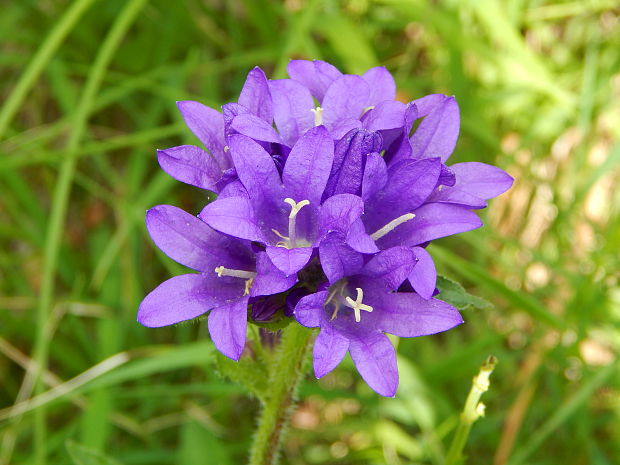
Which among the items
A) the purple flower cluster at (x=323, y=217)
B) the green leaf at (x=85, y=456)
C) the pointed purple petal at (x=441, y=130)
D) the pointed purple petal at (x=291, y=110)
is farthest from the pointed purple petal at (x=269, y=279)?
the green leaf at (x=85, y=456)

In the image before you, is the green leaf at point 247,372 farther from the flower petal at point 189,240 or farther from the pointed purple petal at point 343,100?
the pointed purple petal at point 343,100

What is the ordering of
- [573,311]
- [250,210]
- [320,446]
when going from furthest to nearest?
1. [320,446]
2. [573,311]
3. [250,210]

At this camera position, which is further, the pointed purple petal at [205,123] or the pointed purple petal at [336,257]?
the pointed purple petal at [205,123]

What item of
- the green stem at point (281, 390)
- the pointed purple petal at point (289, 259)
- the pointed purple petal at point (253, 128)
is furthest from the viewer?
the green stem at point (281, 390)

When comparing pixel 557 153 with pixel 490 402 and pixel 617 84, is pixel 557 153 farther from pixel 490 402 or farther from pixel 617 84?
pixel 490 402

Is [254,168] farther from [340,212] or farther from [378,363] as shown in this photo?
[378,363]

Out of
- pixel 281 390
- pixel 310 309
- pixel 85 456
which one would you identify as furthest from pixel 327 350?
pixel 85 456

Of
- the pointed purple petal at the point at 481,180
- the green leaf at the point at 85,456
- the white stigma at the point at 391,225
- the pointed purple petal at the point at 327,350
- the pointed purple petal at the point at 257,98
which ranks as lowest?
the green leaf at the point at 85,456

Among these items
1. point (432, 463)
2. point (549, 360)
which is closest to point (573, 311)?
point (549, 360)
